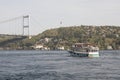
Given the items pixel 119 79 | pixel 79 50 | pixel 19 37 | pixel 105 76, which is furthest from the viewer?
pixel 79 50

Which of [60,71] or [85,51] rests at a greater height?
[85,51]

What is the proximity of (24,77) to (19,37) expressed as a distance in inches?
2518

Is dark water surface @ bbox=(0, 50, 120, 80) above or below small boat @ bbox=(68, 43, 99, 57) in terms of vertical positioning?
below

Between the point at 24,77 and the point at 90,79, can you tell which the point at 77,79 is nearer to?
the point at 90,79

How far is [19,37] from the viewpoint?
393 feet

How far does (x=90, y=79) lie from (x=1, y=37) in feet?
248

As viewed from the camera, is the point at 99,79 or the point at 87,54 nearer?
the point at 99,79

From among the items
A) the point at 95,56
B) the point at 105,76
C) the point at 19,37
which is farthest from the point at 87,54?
the point at 105,76

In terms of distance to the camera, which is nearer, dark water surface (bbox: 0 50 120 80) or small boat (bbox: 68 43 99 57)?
dark water surface (bbox: 0 50 120 80)

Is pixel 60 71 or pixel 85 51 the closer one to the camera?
pixel 60 71

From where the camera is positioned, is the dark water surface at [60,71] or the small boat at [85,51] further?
the small boat at [85,51]

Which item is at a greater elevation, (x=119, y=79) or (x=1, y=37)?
(x=1, y=37)

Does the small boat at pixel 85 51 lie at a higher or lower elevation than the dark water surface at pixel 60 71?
higher

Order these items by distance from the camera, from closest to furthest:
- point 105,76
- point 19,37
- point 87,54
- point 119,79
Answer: point 119,79, point 105,76, point 19,37, point 87,54
